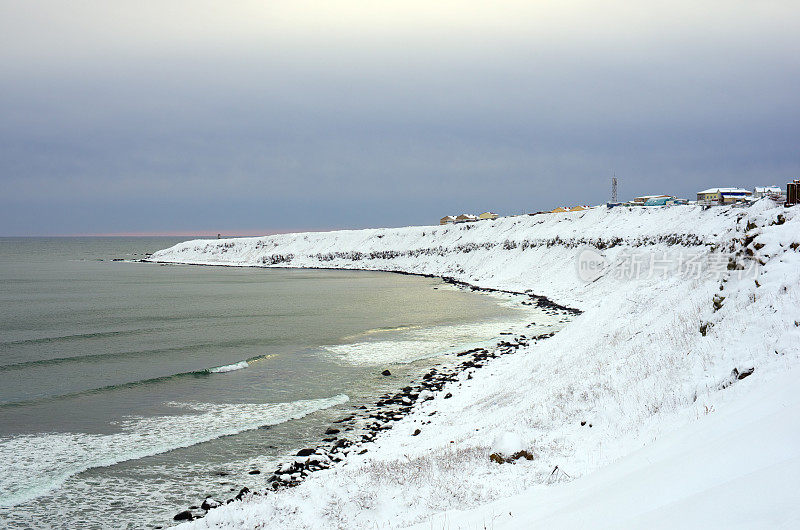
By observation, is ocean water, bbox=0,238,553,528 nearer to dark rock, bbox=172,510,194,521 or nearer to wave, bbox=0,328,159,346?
wave, bbox=0,328,159,346

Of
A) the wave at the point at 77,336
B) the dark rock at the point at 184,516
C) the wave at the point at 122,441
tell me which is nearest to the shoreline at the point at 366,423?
the dark rock at the point at 184,516

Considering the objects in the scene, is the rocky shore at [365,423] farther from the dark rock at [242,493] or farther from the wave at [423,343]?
the wave at [423,343]

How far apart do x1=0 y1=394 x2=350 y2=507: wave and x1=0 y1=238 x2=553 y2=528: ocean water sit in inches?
2.2

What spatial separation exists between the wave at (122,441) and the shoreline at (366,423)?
6.57 ft

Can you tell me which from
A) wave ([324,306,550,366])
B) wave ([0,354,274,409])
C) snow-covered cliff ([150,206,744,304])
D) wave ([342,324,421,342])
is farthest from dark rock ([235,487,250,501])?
wave ([342,324,421,342])

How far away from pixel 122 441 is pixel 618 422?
14.3m

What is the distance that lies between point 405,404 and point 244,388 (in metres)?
7.17

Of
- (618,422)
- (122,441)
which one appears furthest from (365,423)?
(618,422)

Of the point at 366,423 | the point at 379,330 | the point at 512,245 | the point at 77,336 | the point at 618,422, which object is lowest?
the point at 366,423

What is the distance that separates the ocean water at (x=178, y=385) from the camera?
43.7 feet

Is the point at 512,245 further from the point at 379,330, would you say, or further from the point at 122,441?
the point at 122,441

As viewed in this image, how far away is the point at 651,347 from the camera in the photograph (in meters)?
15.5

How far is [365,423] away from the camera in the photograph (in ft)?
57.7

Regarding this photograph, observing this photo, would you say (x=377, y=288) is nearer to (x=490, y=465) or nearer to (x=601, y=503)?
(x=490, y=465)
